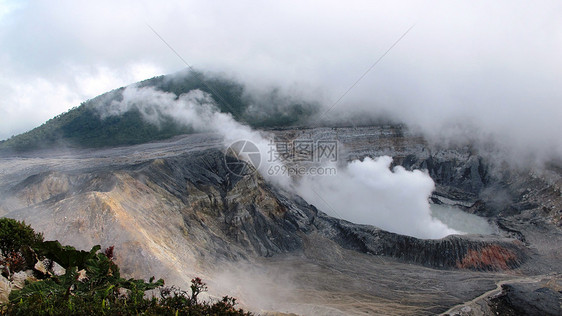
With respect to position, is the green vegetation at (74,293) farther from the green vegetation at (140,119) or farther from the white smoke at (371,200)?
the green vegetation at (140,119)

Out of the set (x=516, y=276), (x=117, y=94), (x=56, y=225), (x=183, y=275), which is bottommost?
(x=516, y=276)

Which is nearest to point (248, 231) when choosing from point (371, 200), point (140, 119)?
point (371, 200)

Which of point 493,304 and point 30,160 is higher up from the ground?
point 30,160

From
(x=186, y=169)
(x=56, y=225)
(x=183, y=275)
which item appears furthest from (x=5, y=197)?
(x=183, y=275)

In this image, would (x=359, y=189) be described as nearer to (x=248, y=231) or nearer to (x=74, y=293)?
(x=248, y=231)

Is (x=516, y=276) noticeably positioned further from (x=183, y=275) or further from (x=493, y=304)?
(x=183, y=275)

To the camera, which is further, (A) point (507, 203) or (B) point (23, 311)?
(A) point (507, 203)
